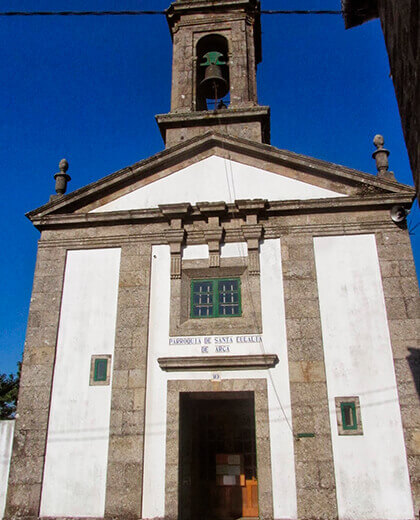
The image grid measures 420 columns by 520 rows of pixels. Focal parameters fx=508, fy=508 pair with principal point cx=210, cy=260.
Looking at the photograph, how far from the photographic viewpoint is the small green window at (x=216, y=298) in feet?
32.0

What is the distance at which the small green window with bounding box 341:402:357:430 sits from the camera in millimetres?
8609

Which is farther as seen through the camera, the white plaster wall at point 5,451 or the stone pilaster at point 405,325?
the white plaster wall at point 5,451

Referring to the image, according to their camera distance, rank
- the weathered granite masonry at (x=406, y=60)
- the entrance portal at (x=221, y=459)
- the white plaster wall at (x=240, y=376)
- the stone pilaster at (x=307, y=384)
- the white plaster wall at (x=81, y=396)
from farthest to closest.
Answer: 1. the entrance portal at (x=221, y=459)
2. the white plaster wall at (x=81, y=396)
3. the white plaster wall at (x=240, y=376)
4. the stone pilaster at (x=307, y=384)
5. the weathered granite masonry at (x=406, y=60)

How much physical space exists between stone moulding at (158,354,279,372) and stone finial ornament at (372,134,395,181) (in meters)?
4.56

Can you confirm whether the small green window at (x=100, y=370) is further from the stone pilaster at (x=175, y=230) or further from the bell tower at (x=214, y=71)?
the bell tower at (x=214, y=71)

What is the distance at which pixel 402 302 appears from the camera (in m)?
9.27

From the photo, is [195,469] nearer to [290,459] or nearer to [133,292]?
[290,459]

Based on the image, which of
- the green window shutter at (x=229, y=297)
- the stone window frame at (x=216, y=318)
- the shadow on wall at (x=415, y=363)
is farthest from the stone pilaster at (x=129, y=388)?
the shadow on wall at (x=415, y=363)

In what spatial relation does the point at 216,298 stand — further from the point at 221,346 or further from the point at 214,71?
the point at 214,71

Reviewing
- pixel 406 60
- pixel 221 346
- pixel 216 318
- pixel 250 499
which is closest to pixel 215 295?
pixel 216 318

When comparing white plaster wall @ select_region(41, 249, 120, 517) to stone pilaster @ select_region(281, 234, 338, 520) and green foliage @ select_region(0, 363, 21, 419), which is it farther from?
green foliage @ select_region(0, 363, 21, 419)

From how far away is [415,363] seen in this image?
28.8ft

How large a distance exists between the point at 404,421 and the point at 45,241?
783cm

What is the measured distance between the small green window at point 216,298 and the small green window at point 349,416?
2.51 metres
